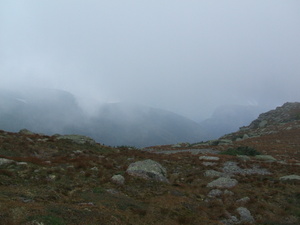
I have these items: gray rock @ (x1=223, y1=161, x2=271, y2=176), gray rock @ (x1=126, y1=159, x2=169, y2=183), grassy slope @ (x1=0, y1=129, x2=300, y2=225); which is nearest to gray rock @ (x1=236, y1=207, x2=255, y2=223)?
grassy slope @ (x1=0, y1=129, x2=300, y2=225)

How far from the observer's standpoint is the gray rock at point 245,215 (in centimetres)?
1392

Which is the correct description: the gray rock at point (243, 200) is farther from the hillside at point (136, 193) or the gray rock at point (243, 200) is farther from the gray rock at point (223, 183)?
the gray rock at point (223, 183)

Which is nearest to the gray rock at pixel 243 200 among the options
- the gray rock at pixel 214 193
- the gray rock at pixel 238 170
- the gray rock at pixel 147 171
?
the gray rock at pixel 214 193

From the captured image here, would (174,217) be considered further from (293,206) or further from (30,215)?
(293,206)

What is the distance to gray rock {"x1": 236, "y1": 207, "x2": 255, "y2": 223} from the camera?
13.9 meters

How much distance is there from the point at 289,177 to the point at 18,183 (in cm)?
2397

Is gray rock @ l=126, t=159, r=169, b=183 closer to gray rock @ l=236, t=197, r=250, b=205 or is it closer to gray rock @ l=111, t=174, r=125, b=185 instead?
gray rock @ l=111, t=174, r=125, b=185

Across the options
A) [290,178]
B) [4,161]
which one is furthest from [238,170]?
[4,161]

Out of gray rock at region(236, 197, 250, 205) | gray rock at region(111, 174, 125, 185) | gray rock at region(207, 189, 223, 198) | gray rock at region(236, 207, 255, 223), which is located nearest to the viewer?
gray rock at region(236, 207, 255, 223)

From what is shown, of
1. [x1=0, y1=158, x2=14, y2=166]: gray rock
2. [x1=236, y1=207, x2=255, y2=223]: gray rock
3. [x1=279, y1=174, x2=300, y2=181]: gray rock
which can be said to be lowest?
[x1=236, y1=207, x2=255, y2=223]: gray rock

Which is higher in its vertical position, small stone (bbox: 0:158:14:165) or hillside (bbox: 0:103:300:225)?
small stone (bbox: 0:158:14:165)

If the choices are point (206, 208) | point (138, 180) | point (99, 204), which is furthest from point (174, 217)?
point (138, 180)

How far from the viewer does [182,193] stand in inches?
681

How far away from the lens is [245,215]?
14242 millimetres
